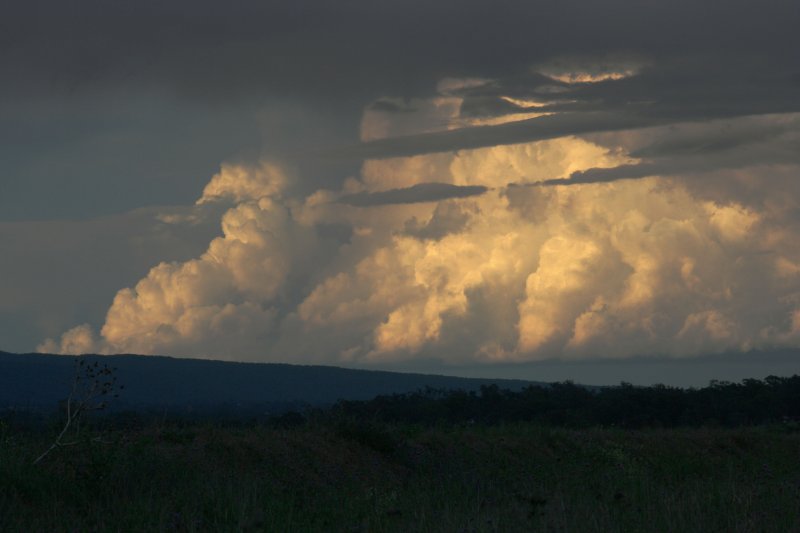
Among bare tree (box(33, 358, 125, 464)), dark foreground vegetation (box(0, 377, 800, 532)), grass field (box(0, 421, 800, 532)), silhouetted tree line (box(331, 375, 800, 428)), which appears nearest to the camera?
grass field (box(0, 421, 800, 532))

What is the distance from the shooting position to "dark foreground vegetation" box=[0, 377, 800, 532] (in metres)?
15.5

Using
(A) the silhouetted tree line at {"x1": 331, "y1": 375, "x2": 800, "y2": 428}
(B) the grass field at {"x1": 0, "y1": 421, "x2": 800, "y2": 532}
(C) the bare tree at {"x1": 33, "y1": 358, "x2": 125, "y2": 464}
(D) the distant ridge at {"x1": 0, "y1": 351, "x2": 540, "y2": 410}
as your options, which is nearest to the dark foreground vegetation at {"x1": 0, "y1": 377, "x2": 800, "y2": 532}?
(B) the grass field at {"x1": 0, "y1": 421, "x2": 800, "y2": 532}

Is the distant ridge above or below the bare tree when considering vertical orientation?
above

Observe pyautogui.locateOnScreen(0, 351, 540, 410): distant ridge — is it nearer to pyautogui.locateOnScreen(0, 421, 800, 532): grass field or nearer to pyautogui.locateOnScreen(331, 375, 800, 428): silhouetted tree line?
pyautogui.locateOnScreen(331, 375, 800, 428): silhouetted tree line

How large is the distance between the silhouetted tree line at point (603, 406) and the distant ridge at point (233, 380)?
82.6m

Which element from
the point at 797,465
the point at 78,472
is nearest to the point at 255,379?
the point at 797,465

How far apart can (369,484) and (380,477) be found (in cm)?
79

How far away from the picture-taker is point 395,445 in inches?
997

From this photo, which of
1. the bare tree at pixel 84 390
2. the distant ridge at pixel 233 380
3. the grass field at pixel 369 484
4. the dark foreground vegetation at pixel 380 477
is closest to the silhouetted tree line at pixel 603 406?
the dark foreground vegetation at pixel 380 477

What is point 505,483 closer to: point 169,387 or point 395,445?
point 395,445

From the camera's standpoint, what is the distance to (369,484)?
2294 cm

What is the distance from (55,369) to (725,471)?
122194 mm

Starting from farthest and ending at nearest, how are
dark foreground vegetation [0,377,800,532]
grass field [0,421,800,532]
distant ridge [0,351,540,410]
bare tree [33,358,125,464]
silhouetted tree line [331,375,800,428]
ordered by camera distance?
distant ridge [0,351,540,410], silhouetted tree line [331,375,800,428], bare tree [33,358,125,464], dark foreground vegetation [0,377,800,532], grass field [0,421,800,532]

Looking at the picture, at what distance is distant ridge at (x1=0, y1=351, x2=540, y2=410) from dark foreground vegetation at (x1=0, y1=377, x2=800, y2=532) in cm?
11356
